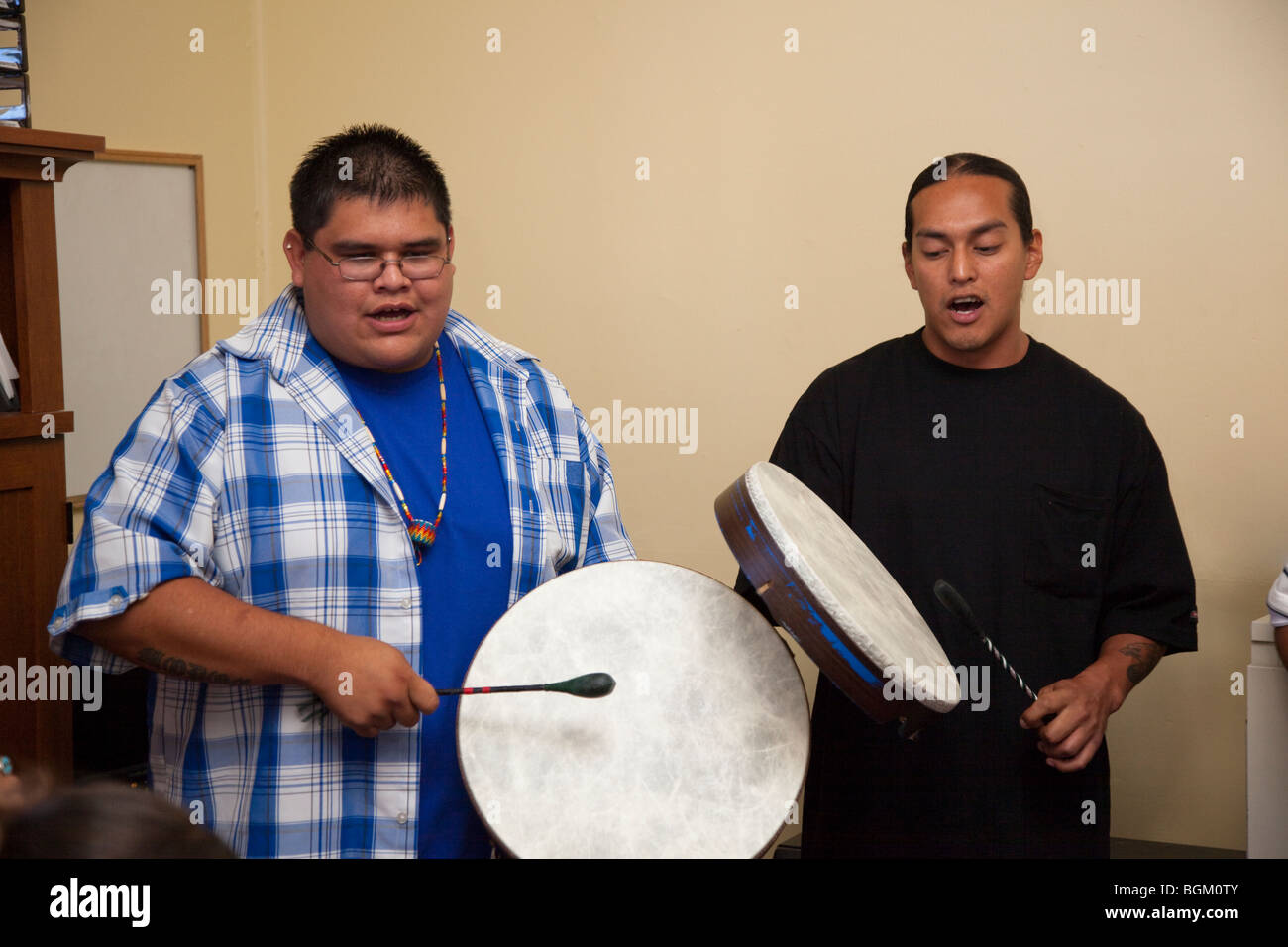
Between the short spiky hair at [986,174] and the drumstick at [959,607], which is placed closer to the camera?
the drumstick at [959,607]

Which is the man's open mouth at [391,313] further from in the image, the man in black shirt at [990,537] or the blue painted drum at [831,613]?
the man in black shirt at [990,537]

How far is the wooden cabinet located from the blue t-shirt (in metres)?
0.65

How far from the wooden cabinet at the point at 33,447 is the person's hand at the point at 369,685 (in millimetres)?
815

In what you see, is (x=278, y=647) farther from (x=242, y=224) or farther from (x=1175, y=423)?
(x=242, y=224)

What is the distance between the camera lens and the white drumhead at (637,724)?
130cm

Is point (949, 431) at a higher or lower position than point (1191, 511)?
higher

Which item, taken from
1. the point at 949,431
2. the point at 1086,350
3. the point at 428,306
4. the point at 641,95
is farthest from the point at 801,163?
the point at 428,306

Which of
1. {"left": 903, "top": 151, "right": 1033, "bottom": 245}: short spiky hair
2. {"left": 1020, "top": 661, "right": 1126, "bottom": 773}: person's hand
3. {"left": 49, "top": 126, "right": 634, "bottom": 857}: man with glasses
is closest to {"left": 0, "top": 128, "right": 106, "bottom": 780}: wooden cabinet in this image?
{"left": 49, "top": 126, "right": 634, "bottom": 857}: man with glasses

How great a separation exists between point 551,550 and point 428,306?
37 centimetres

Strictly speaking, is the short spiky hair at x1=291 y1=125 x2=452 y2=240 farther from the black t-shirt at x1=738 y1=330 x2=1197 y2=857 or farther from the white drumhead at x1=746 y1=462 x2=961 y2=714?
the black t-shirt at x1=738 y1=330 x2=1197 y2=857

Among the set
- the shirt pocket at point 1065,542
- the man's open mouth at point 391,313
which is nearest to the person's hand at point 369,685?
the man's open mouth at point 391,313

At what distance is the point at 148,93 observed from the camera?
124 inches

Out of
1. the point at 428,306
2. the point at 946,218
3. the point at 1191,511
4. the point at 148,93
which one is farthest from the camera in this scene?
the point at 148,93

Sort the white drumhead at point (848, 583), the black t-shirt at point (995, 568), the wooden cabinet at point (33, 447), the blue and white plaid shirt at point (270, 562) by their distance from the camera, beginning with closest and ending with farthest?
the white drumhead at point (848, 583) < the blue and white plaid shirt at point (270, 562) < the black t-shirt at point (995, 568) < the wooden cabinet at point (33, 447)
